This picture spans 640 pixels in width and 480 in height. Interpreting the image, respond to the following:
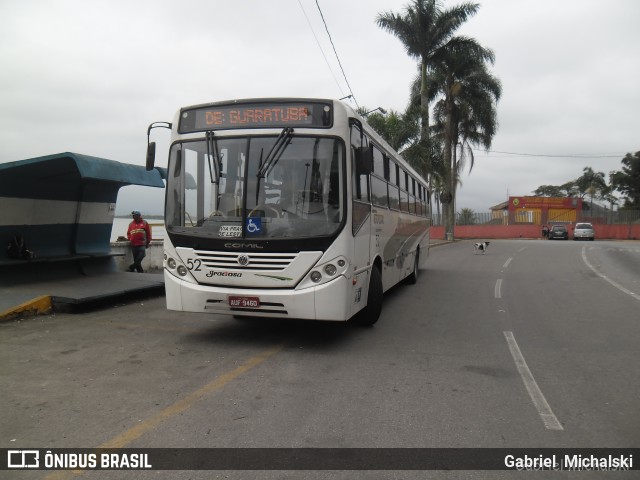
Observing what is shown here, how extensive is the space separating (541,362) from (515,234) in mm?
46619

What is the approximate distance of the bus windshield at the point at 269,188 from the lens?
19.7 ft

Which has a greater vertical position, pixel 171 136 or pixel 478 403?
pixel 171 136

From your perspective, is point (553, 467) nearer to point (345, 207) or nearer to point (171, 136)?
point (345, 207)

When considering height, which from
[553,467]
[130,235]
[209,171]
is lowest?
[553,467]

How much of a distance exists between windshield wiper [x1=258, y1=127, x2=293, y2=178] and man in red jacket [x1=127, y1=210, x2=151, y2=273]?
7.14 meters

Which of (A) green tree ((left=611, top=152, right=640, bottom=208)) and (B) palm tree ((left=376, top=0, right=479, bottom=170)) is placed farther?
(A) green tree ((left=611, top=152, right=640, bottom=208))

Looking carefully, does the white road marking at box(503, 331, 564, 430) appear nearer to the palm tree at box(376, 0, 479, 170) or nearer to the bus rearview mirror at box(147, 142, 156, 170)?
the bus rearview mirror at box(147, 142, 156, 170)

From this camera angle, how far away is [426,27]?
29938 millimetres

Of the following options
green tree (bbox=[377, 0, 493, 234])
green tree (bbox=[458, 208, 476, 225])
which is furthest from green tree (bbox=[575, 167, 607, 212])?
green tree (bbox=[377, 0, 493, 234])

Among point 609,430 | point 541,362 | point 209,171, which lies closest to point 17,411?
point 209,171

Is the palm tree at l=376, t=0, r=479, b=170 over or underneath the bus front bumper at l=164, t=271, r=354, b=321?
over

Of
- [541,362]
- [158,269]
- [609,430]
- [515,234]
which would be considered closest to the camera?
[609,430]

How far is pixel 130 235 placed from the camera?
12.2 metres

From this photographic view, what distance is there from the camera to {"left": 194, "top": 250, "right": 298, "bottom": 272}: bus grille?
5.93m
